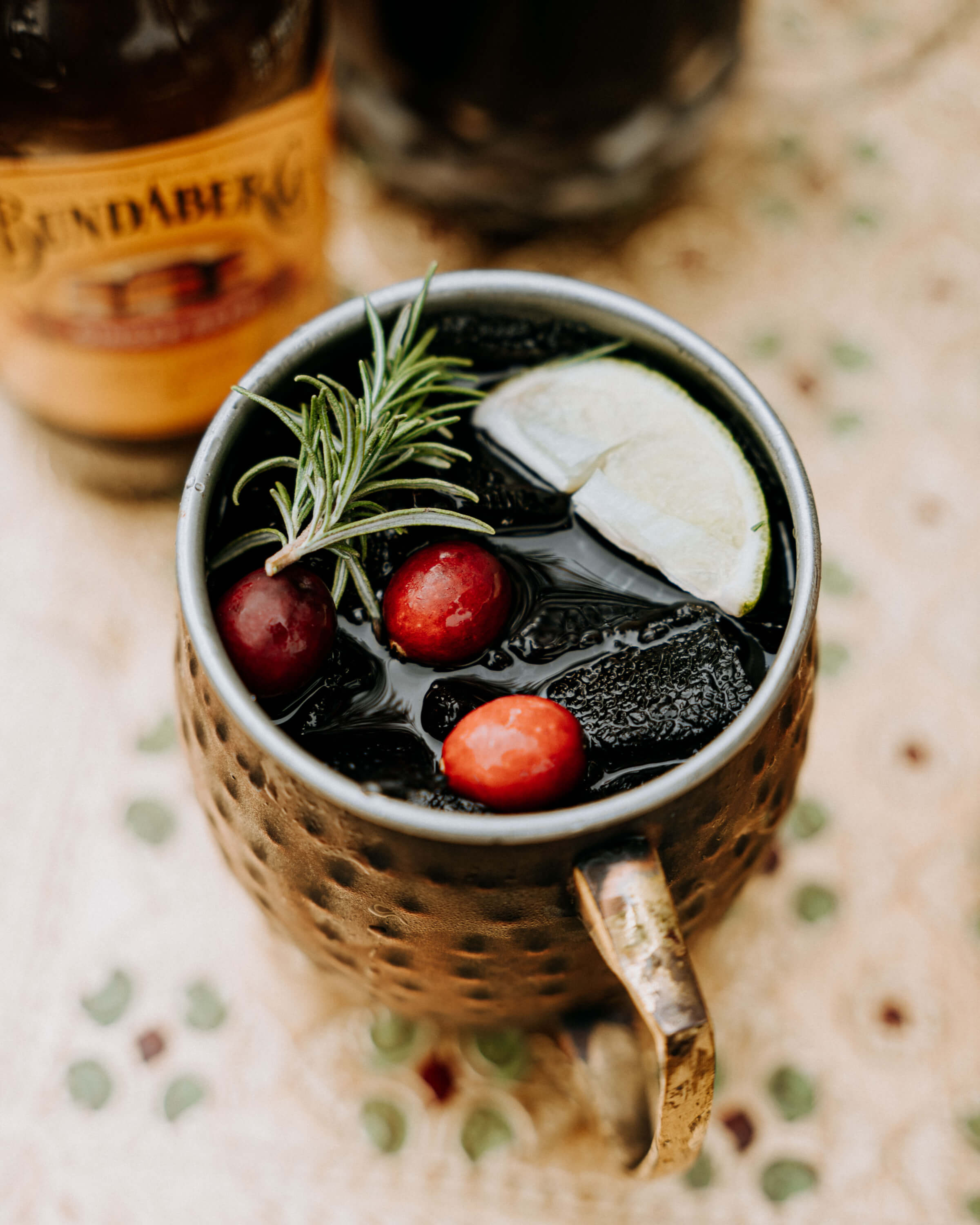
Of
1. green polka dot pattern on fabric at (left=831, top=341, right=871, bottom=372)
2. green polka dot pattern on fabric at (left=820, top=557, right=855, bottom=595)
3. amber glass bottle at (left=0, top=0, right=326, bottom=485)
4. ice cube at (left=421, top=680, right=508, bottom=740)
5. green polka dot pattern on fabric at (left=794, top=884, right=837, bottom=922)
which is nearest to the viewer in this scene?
ice cube at (left=421, top=680, right=508, bottom=740)

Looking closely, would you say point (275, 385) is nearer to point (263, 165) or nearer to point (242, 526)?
Answer: point (242, 526)

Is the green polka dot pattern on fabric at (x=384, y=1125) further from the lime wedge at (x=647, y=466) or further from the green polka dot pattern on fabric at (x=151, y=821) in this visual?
the lime wedge at (x=647, y=466)

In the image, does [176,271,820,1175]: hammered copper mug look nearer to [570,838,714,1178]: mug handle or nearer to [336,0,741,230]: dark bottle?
[570,838,714,1178]: mug handle

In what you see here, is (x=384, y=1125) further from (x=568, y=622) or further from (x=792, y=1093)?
(x=568, y=622)

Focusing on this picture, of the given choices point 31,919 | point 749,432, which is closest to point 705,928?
point 749,432

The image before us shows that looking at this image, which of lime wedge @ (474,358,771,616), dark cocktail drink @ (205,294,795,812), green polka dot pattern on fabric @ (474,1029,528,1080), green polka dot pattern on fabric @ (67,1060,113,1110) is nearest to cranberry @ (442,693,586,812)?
dark cocktail drink @ (205,294,795,812)

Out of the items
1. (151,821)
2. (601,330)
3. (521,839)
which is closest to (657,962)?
(521,839)
